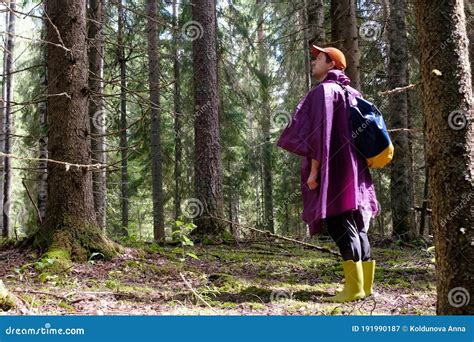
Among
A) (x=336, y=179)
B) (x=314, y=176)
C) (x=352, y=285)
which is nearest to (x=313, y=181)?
(x=314, y=176)

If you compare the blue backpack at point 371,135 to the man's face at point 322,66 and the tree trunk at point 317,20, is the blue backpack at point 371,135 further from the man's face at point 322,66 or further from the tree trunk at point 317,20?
the tree trunk at point 317,20

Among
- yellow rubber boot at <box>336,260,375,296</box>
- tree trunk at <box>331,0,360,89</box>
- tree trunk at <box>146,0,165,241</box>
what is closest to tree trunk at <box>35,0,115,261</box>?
yellow rubber boot at <box>336,260,375,296</box>

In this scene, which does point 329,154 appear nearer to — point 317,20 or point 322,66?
point 322,66

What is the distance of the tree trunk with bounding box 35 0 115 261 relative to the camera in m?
5.09

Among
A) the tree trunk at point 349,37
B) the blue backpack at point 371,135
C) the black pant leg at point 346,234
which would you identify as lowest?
the black pant leg at point 346,234

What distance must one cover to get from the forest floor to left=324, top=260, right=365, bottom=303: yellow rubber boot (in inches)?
3.7

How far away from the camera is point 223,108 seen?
14.9 meters

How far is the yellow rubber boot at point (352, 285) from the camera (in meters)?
3.86

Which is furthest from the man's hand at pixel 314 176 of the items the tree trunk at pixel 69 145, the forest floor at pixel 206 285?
the tree trunk at pixel 69 145

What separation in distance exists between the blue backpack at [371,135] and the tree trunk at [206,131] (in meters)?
4.61

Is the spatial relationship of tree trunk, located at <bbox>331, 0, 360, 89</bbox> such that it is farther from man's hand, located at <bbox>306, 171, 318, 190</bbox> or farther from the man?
man's hand, located at <bbox>306, 171, 318, 190</bbox>

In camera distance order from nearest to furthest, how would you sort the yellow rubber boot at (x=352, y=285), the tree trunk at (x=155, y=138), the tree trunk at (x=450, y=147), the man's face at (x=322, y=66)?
the tree trunk at (x=450, y=147) < the yellow rubber boot at (x=352, y=285) < the man's face at (x=322, y=66) < the tree trunk at (x=155, y=138)

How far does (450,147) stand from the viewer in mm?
2566

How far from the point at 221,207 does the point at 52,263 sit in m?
4.38
